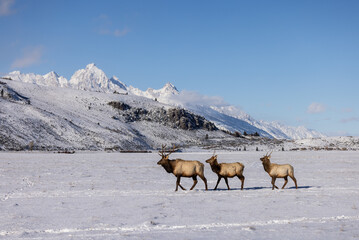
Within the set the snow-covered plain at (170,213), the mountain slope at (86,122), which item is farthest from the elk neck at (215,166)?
the mountain slope at (86,122)

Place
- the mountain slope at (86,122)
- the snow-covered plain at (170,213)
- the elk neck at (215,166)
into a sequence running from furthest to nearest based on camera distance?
1. the mountain slope at (86,122)
2. the elk neck at (215,166)
3. the snow-covered plain at (170,213)

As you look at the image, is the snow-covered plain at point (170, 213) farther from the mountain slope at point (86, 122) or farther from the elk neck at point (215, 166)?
the mountain slope at point (86, 122)

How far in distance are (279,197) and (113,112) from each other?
10243 cm

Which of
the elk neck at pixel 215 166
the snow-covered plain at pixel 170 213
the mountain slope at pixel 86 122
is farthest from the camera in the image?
the mountain slope at pixel 86 122

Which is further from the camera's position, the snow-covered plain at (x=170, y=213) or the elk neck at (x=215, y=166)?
the elk neck at (x=215, y=166)

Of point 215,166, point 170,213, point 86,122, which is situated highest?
point 86,122

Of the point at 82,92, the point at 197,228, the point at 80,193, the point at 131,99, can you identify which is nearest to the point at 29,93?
the point at 82,92

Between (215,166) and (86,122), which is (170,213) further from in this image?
(86,122)

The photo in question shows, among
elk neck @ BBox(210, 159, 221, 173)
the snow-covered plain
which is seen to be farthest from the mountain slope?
elk neck @ BBox(210, 159, 221, 173)

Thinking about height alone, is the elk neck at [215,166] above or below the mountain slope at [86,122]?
below

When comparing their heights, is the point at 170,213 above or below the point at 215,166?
below

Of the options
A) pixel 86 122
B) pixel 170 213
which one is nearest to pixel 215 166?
pixel 170 213

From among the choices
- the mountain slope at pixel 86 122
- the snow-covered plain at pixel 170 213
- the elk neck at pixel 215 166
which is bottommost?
the snow-covered plain at pixel 170 213

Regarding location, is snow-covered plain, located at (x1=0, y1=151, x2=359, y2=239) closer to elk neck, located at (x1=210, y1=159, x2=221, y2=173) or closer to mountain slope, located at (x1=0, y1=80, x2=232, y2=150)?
elk neck, located at (x1=210, y1=159, x2=221, y2=173)
